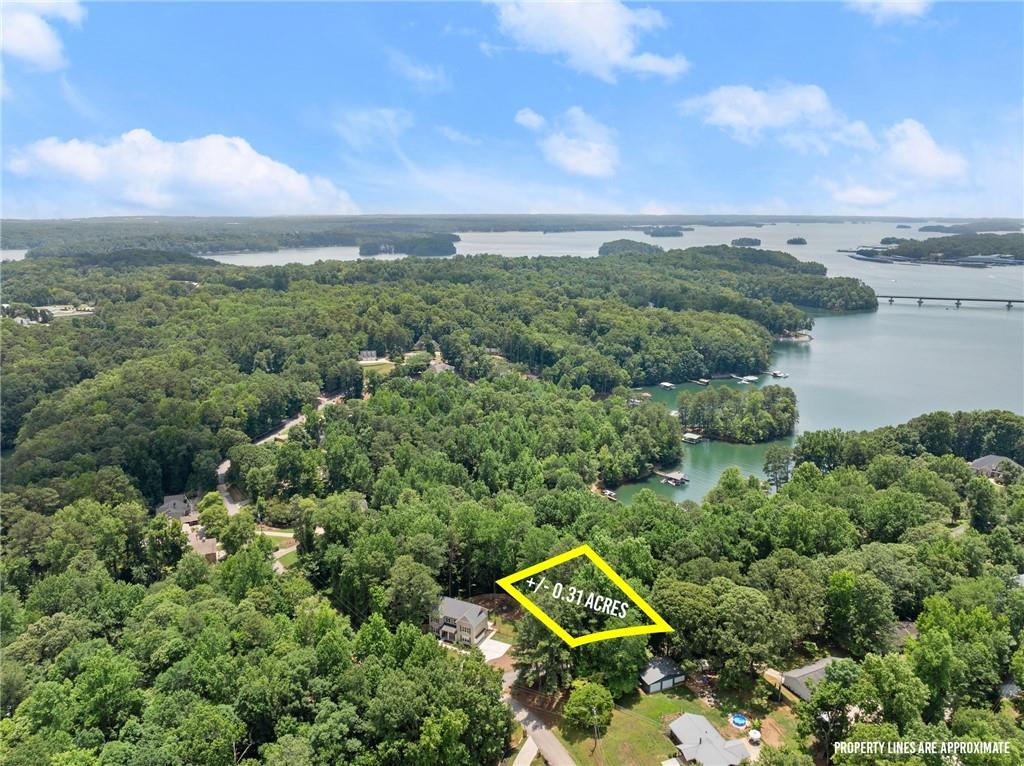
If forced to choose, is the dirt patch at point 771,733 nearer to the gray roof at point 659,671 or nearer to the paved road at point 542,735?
the gray roof at point 659,671

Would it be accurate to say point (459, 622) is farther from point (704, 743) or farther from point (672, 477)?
point (672, 477)

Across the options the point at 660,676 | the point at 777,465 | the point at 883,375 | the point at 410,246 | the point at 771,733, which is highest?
the point at 410,246

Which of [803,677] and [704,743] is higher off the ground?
[803,677]

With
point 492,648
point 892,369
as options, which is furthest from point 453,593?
point 892,369

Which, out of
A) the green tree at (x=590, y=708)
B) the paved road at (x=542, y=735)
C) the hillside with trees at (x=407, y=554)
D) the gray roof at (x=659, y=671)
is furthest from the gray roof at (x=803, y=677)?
the paved road at (x=542, y=735)

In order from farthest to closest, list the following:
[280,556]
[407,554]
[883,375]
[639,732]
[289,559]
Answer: [883,375], [280,556], [289,559], [407,554], [639,732]

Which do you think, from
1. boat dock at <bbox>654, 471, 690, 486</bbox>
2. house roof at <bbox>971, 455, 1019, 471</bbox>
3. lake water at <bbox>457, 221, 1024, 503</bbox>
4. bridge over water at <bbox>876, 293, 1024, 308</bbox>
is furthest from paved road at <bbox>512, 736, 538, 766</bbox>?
bridge over water at <bbox>876, 293, 1024, 308</bbox>

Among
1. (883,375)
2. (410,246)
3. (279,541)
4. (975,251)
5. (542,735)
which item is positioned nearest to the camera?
(542,735)
